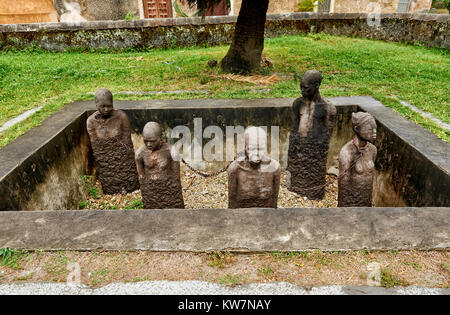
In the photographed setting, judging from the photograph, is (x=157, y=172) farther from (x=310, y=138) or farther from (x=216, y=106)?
(x=310, y=138)

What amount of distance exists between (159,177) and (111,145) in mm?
1172

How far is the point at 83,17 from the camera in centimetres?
1747

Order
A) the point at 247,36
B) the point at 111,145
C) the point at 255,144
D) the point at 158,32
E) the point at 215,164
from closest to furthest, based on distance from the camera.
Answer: the point at 255,144 → the point at 111,145 → the point at 215,164 → the point at 247,36 → the point at 158,32

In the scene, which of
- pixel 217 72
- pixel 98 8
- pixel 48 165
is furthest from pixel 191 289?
pixel 98 8

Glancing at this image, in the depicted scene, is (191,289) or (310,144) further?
(310,144)

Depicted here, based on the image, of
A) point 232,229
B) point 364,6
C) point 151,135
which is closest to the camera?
point 232,229

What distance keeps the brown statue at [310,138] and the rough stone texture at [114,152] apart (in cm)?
236

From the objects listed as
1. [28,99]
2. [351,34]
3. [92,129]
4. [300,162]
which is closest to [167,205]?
[92,129]

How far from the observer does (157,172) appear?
3641 mm

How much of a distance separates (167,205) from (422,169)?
2942mm

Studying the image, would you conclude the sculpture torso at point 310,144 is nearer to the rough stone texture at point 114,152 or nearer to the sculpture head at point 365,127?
the sculpture head at point 365,127
